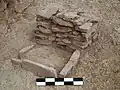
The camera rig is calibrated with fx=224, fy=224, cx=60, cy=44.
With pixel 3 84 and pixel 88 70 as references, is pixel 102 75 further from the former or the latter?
pixel 3 84

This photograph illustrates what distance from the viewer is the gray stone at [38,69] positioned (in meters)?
3.10

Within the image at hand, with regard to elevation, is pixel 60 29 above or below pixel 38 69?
above

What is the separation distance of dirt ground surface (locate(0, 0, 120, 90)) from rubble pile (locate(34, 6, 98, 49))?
15 centimetres

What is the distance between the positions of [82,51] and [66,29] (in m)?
0.42

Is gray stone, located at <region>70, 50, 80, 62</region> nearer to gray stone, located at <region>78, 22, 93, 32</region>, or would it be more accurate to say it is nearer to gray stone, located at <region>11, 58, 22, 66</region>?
gray stone, located at <region>78, 22, 93, 32</region>

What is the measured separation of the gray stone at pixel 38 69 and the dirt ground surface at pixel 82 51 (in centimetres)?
7

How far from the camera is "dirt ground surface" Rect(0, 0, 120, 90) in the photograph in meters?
3.12

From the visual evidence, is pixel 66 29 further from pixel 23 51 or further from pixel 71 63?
pixel 23 51

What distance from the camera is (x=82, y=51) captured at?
3465 millimetres

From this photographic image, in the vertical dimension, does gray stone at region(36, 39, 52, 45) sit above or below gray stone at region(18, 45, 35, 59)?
above

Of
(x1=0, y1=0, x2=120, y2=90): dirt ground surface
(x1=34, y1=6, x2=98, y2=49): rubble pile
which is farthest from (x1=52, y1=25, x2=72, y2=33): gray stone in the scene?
(x1=0, y1=0, x2=120, y2=90): dirt ground surface

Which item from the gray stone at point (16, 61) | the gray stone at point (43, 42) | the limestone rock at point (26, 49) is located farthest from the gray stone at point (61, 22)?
the gray stone at point (16, 61)

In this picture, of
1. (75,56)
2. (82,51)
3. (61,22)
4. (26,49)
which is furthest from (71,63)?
(26,49)

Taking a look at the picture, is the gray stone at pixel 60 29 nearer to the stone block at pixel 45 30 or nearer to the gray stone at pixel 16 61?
the stone block at pixel 45 30
